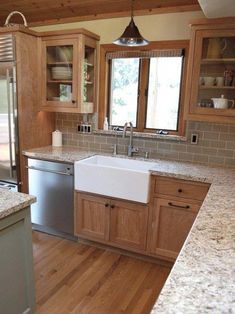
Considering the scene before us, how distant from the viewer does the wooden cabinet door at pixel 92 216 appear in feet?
8.77

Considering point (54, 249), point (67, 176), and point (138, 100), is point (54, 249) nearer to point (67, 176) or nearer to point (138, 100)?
point (67, 176)

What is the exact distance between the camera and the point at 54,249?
9.09ft

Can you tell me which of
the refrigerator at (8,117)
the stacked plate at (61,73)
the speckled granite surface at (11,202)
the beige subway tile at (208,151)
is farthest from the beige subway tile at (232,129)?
the refrigerator at (8,117)

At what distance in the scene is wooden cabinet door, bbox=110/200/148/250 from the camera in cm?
253

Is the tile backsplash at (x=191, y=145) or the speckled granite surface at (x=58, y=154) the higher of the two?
the tile backsplash at (x=191, y=145)

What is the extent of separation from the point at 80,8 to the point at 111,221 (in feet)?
7.50

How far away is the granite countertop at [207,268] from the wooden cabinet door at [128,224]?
2.87 ft

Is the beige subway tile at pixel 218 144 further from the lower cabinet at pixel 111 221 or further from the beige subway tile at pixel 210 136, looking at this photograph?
the lower cabinet at pixel 111 221

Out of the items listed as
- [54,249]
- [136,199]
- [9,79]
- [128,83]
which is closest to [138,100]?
[128,83]

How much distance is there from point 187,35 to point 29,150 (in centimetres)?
204

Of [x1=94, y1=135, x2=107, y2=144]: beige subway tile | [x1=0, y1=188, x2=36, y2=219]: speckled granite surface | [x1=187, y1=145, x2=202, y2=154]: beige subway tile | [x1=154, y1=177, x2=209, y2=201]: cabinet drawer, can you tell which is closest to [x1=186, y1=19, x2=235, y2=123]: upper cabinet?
[x1=187, y1=145, x2=202, y2=154]: beige subway tile

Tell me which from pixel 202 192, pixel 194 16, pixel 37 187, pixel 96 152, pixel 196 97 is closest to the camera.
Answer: pixel 202 192

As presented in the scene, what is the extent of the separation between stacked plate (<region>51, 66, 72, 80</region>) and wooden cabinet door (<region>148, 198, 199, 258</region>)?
168cm

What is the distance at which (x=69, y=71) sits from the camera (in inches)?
119
